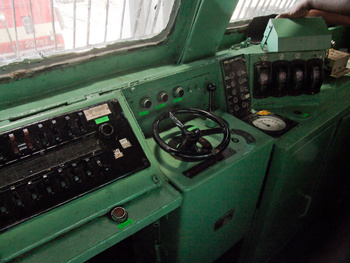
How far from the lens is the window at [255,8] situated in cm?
246

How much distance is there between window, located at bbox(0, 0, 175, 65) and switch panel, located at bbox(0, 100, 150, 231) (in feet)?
1.63

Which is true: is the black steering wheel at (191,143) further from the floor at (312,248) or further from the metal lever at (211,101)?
the floor at (312,248)

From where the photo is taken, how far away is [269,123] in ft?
5.68

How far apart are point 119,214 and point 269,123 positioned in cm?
113

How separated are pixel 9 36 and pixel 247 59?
1406 millimetres

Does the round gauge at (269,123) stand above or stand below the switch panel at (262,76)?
below

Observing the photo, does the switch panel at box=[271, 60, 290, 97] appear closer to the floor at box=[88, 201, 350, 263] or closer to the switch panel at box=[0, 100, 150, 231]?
the floor at box=[88, 201, 350, 263]

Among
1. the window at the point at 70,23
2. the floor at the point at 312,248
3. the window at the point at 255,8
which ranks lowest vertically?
the floor at the point at 312,248

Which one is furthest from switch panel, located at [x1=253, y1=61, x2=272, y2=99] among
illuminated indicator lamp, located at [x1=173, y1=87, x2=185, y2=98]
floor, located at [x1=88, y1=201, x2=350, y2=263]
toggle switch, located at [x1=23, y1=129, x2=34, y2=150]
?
toggle switch, located at [x1=23, y1=129, x2=34, y2=150]

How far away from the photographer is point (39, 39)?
146 centimetres

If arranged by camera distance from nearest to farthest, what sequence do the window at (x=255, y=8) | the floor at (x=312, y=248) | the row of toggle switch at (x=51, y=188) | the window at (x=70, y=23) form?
the row of toggle switch at (x=51, y=188) → the window at (x=70, y=23) → the floor at (x=312, y=248) → the window at (x=255, y=8)

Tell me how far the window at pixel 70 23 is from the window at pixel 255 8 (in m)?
0.99

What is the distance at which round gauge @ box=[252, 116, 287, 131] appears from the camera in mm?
1670

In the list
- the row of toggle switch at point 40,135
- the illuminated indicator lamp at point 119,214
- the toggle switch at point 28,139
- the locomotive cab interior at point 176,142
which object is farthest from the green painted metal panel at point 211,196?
the toggle switch at point 28,139
